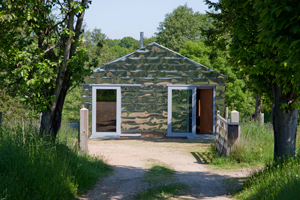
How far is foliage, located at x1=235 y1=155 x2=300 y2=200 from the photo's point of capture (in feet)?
13.8

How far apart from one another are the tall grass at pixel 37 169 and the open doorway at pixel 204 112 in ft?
28.2

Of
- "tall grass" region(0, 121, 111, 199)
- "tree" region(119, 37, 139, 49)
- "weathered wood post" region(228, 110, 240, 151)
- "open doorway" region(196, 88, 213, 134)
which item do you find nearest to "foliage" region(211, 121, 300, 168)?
"weathered wood post" region(228, 110, 240, 151)

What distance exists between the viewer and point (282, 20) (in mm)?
3104

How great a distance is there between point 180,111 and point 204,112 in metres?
1.36

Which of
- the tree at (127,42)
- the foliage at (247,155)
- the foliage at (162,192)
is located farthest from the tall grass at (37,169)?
the tree at (127,42)

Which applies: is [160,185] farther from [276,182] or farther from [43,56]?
[43,56]

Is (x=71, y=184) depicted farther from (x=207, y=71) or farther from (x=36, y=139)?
(x=207, y=71)

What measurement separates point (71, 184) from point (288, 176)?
348cm

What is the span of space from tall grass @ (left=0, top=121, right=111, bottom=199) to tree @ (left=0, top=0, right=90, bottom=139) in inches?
21.6

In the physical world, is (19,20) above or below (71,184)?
above

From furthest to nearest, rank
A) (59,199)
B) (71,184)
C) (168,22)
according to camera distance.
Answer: (168,22) < (71,184) < (59,199)

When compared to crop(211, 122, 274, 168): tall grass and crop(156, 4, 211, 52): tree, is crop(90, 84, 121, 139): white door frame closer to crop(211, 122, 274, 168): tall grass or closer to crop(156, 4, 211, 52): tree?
crop(211, 122, 274, 168): tall grass

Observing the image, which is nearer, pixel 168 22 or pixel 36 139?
pixel 36 139

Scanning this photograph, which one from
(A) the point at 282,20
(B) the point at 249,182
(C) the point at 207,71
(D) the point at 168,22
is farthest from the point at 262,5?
(D) the point at 168,22
